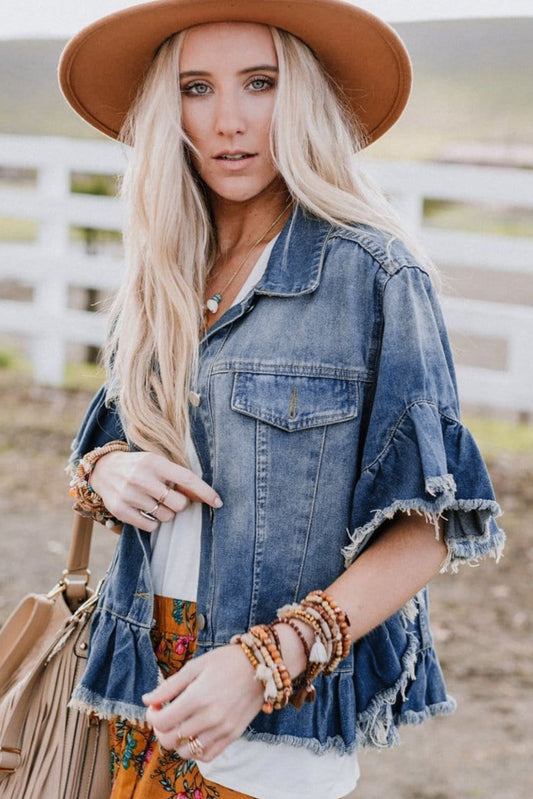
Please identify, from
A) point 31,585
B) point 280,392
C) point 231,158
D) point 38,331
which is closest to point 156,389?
point 280,392

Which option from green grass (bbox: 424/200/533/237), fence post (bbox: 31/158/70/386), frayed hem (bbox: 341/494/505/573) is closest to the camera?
frayed hem (bbox: 341/494/505/573)

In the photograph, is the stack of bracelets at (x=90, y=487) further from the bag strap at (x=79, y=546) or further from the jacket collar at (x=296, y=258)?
the jacket collar at (x=296, y=258)

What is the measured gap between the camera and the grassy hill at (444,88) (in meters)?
24.9

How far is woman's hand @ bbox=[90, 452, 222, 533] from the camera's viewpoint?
1609 mm

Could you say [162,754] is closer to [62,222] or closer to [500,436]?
[500,436]

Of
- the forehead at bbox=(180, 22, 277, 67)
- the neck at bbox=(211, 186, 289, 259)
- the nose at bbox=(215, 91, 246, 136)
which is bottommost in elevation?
the neck at bbox=(211, 186, 289, 259)

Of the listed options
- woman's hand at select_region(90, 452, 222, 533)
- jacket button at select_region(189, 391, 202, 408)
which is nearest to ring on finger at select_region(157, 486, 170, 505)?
woman's hand at select_region(90, 452, 222, 533)

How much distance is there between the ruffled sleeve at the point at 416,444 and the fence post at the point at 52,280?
5.97 meters

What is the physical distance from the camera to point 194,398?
1.68 metres

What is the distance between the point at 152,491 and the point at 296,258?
437 millimetres

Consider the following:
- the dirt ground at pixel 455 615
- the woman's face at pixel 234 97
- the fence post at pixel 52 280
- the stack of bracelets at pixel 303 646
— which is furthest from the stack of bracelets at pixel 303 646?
the fence post at pixel 52 280

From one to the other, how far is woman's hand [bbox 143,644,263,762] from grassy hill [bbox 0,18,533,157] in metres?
23.1

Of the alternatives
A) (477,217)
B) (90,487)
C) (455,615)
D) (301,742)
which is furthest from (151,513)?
(477,217)

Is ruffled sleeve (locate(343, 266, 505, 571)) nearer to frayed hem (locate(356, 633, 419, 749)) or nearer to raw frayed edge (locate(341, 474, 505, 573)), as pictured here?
raw frayed edge (locate(341, 474, 505, 573))
